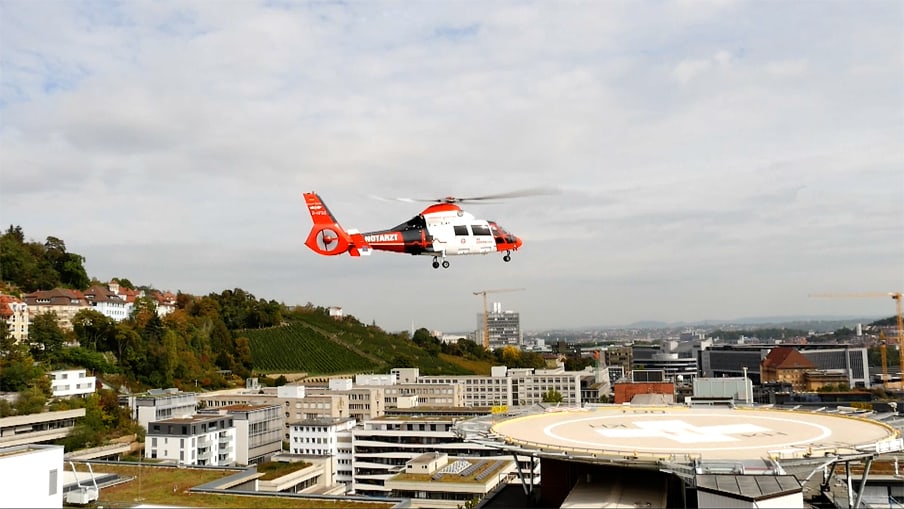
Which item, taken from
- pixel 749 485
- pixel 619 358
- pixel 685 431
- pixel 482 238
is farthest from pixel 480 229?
pixel 619 358

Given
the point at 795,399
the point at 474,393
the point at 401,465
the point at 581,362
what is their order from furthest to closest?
the point at 581,362, the point at 474,393, the point at 795,399, the point at 401,465

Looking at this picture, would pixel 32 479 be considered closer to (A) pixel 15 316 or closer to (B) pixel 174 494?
(B) pixel 174 494

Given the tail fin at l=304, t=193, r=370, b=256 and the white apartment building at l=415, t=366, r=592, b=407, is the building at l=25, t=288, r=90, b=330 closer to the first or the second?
the white apartment building at l=415, t=366, r=592, b=407

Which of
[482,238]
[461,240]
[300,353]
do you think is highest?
[482,238]

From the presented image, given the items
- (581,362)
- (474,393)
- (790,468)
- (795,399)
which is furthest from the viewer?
(581,362)

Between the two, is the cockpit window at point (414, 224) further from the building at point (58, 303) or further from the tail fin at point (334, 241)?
the building at point (58, 303)

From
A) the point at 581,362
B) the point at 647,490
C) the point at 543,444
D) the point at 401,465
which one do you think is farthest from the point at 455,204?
the point at 581,362

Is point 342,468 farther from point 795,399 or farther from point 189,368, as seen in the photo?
point 795,399
